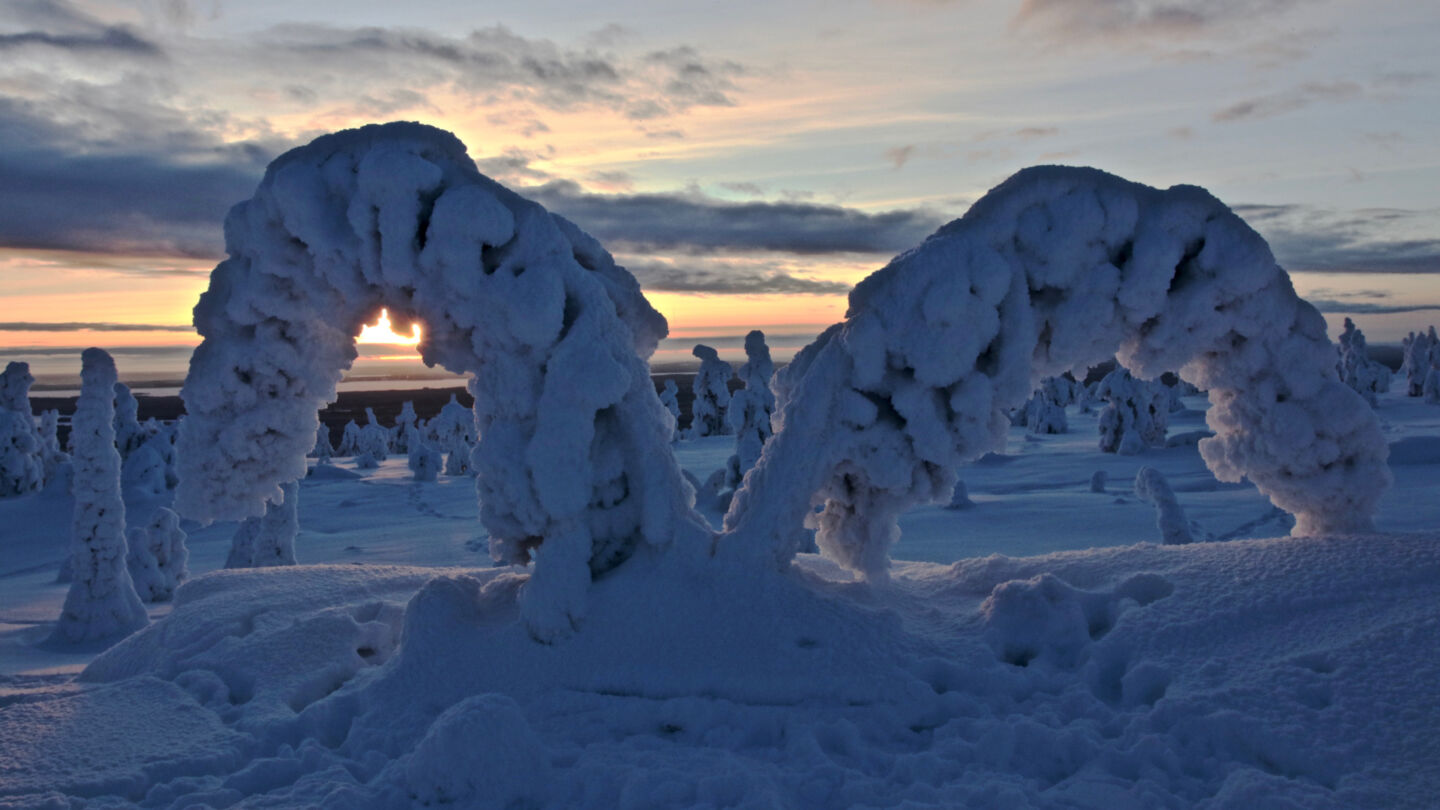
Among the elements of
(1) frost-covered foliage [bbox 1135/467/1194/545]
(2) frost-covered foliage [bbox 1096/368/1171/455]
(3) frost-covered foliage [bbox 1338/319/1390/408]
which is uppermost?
(3) frost-covered foliage [bbox 1338/319/1390/408]

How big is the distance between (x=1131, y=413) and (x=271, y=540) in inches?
688

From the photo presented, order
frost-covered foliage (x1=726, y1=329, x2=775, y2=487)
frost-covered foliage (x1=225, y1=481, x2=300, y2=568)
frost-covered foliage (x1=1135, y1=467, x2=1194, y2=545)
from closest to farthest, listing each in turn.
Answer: frost-covered foliage (x1=1135, y1=467, x2=1194, y2=545), frost-covered foliage (x1=225, y1=481, x2=300, y2=568), frost-covered foliage (x1=726, y1=329, x2=775, y2=487)

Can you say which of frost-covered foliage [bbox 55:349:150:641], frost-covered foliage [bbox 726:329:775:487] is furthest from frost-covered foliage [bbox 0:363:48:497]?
frost-covered foliage [bbox 726:329:775:487]

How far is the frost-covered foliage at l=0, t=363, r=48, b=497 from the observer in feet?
60.6

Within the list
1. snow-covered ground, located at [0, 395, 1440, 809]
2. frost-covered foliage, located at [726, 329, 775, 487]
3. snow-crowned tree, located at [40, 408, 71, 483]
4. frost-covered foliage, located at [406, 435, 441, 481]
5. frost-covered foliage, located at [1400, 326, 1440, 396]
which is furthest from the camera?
frost-covered foliage, located at [1400, 326, 1440, 396]

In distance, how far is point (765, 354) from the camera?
23.5m

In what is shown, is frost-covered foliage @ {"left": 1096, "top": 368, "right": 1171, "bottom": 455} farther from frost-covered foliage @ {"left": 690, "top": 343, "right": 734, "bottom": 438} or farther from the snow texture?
the snow texture

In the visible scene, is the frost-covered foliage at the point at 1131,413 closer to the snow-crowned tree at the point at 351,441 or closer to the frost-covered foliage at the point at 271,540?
the frost-covered foliage at the point at 271,540

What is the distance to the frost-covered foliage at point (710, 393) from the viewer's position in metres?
33.7

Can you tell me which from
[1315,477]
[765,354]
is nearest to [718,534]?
[1315,477]

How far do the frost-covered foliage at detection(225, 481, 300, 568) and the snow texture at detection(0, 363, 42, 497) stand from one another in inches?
523

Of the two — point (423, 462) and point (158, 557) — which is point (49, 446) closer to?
point (423, 462)

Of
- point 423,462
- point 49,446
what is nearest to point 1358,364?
point 423,462

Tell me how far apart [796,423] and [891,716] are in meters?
1.70
